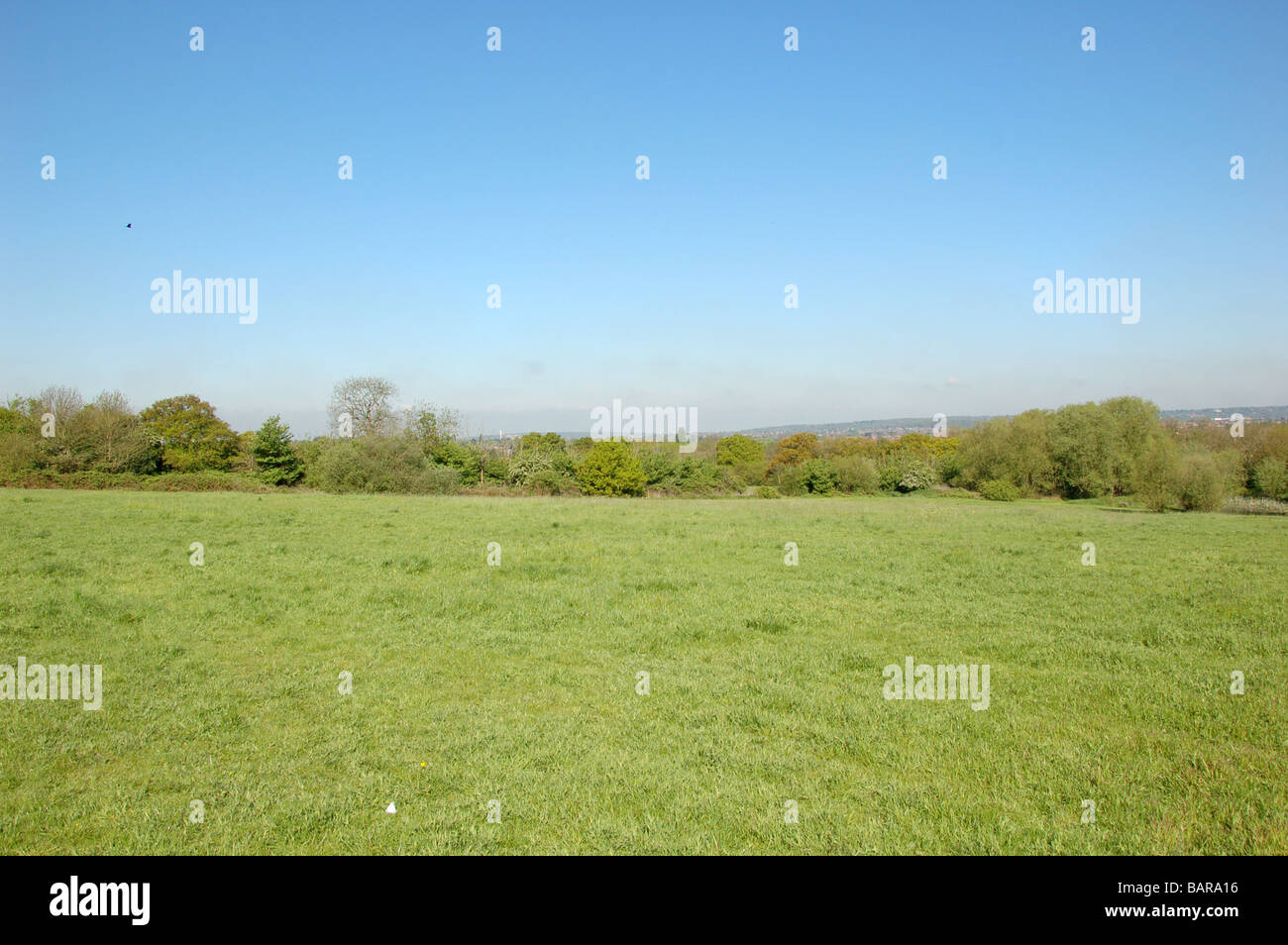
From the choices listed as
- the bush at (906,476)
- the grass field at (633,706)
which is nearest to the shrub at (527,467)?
the bush at (906,476)

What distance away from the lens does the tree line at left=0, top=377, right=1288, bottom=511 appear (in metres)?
37.7

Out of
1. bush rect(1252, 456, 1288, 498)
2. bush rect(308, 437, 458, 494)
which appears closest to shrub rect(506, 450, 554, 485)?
bush rect(308, 437, 458, 494)

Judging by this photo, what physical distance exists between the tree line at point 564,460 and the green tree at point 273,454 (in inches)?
3.8

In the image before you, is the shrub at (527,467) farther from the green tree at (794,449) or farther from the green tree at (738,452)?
the green tree at (794,449)

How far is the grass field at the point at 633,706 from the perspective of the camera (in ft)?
15.3

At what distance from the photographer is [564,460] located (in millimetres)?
56781

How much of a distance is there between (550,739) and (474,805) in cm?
128

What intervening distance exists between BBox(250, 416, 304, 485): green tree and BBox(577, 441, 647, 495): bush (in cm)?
2207

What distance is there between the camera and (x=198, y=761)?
18.4 feet

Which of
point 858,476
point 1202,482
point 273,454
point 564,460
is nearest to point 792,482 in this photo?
point 858,476

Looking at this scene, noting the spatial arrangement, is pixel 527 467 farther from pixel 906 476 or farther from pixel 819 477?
pixel 906 476

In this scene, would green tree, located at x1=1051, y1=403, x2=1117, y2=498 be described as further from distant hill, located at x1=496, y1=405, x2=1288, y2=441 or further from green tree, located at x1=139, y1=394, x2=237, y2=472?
green tree, located at x1=139, y1=394, x2=237, y2=472
